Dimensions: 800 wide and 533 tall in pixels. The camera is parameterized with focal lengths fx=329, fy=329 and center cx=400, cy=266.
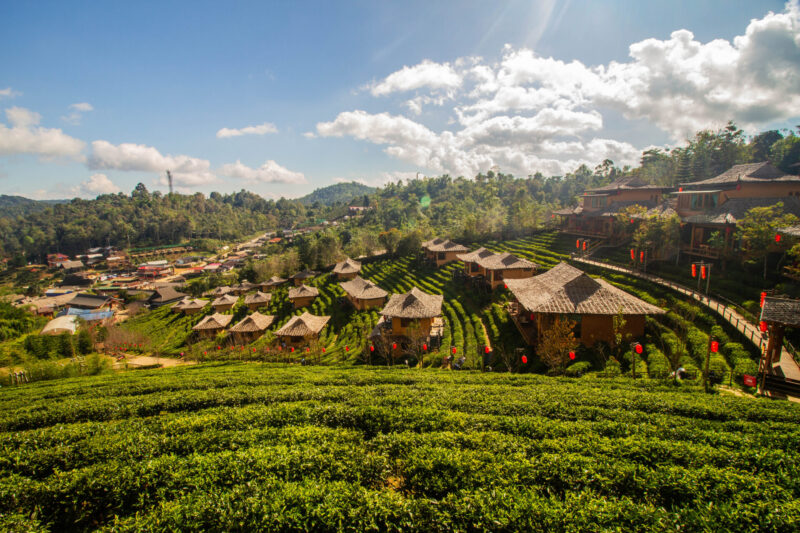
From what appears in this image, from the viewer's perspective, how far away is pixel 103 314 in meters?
47.3

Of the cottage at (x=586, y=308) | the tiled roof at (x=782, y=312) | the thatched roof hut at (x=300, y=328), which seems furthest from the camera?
the thatched roof hut at (x=300, y=328)

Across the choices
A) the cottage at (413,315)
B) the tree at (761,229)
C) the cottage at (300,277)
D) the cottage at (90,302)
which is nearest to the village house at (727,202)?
the tree at (761,229)

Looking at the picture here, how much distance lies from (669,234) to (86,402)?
35576mm

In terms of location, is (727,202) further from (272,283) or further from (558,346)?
(272,283)

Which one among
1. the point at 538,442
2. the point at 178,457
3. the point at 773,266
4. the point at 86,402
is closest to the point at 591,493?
the point at 538,442

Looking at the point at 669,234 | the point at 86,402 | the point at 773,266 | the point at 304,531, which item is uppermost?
the point at 669,234

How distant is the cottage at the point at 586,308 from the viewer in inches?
650

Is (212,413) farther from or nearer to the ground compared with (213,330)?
farther from the ground

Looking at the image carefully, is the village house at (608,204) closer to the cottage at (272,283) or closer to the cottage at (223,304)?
the cottage at (272,283)

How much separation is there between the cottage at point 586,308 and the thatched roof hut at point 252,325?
23334mm

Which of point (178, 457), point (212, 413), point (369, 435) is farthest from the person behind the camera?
point (212, 413)

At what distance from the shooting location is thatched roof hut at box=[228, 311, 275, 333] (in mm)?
30266

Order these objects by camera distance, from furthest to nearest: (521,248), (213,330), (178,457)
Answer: (521,248)
(213,330)
(178,457)

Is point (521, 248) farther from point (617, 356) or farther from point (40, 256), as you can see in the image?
point (40, 256)
